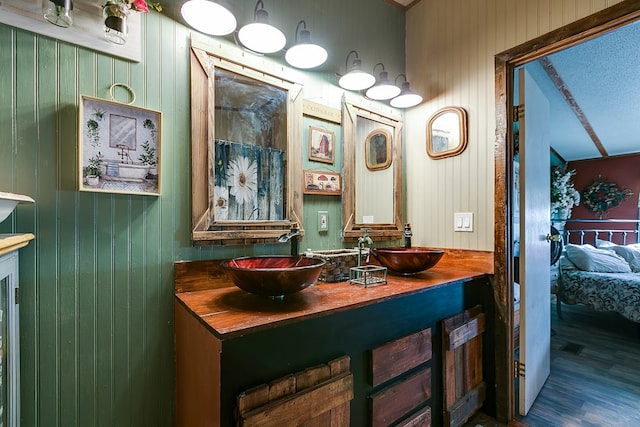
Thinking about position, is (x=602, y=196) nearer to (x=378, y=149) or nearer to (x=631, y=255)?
(x=631, y=255)

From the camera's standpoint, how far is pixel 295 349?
3.29 ft

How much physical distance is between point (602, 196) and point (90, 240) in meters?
6.98

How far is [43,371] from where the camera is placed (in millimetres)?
1024

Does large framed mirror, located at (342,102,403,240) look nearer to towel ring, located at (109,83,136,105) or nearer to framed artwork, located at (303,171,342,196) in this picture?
framed artwork, located at (303,171,342,196)

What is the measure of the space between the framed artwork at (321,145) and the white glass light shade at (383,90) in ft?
1.34

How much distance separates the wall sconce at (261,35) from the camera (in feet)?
4.41

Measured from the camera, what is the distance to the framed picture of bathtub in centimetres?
108

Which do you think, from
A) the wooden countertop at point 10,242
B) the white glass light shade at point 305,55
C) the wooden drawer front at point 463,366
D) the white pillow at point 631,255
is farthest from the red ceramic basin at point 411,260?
the white pillow at point 631,255

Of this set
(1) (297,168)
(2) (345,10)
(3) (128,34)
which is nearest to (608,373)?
(1) (297,168)

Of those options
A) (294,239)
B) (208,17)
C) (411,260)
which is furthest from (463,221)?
(208,17)

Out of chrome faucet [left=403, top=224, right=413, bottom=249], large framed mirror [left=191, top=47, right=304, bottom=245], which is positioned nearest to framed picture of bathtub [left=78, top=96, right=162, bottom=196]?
large framed mirror [left=191, top=47, right=304, bottom=245]

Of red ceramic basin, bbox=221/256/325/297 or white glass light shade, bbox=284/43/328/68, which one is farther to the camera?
white glass light shade, bbox=284/43/328/68

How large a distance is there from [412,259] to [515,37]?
1.35 meters

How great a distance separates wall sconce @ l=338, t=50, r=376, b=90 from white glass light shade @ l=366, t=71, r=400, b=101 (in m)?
0.05
